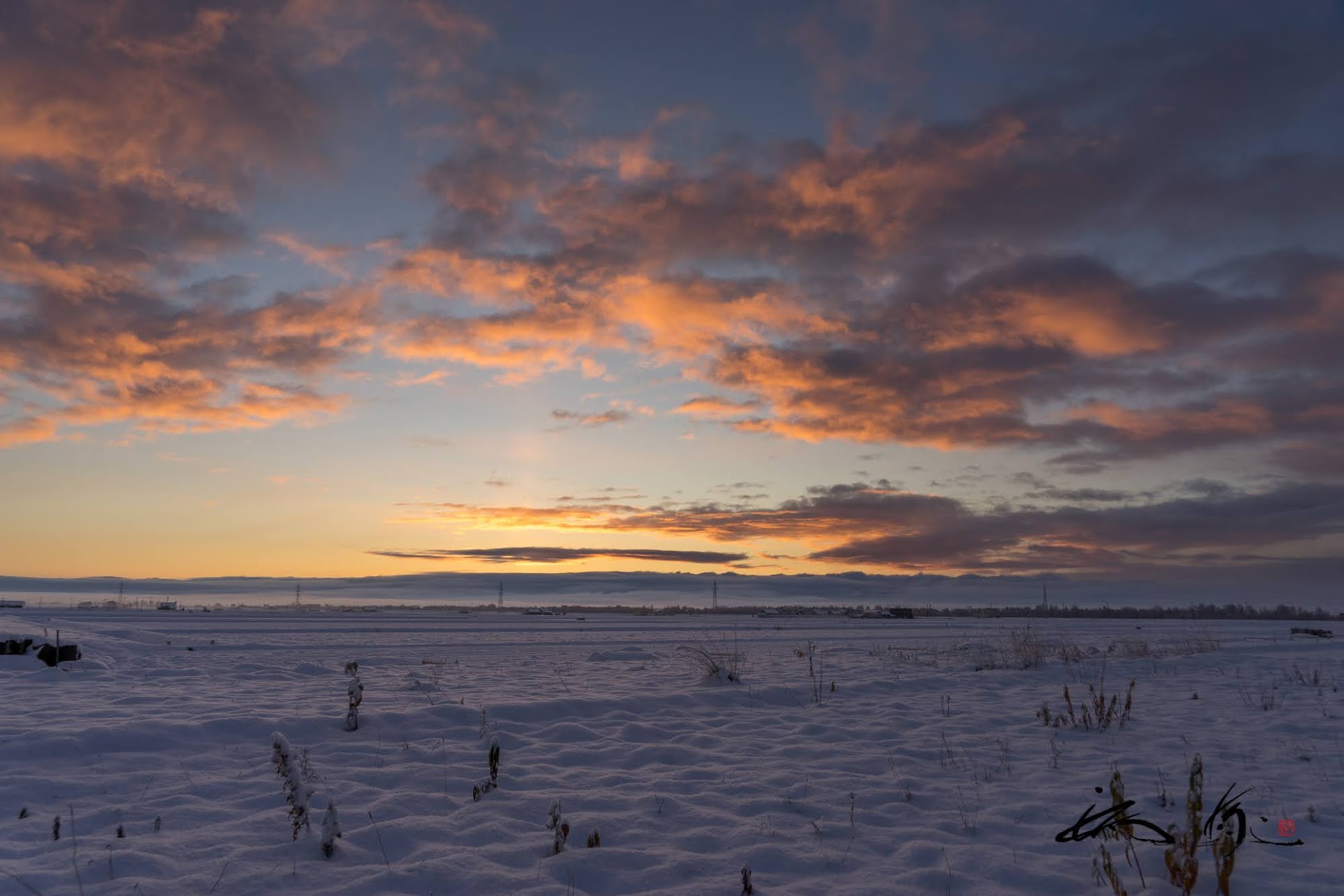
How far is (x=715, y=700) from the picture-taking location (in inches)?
483

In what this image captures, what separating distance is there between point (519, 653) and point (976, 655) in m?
12.7

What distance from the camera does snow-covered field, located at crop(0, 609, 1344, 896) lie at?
Result: 5.08 meters

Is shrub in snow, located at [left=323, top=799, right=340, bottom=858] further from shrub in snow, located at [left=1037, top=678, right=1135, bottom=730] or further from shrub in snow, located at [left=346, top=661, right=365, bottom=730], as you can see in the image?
shrub in snow, located at [left=1037, top=678, right=1135, bottom=730]

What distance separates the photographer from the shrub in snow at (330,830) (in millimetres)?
5375

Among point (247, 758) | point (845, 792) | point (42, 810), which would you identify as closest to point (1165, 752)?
point (845, 792)

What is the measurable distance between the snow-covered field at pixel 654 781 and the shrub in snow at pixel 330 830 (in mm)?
101

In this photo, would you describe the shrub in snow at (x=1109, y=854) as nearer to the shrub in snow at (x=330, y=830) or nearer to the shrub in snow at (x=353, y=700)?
the shrub in snow at (x=330, y=830)

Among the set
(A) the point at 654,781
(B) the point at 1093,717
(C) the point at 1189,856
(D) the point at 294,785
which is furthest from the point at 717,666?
(C) the point at 1189,856

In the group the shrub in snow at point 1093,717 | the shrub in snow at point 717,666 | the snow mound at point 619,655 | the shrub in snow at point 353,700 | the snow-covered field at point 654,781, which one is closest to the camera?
the snow-covered field at point 654,781

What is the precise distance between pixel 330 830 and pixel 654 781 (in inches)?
121

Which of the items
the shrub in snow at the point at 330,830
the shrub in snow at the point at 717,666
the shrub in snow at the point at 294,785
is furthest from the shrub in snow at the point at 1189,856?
the shrub in snow at the point at 717,666

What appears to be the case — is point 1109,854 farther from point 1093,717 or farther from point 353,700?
point 353,700

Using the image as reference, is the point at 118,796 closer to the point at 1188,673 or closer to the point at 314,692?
the point at 314,692
